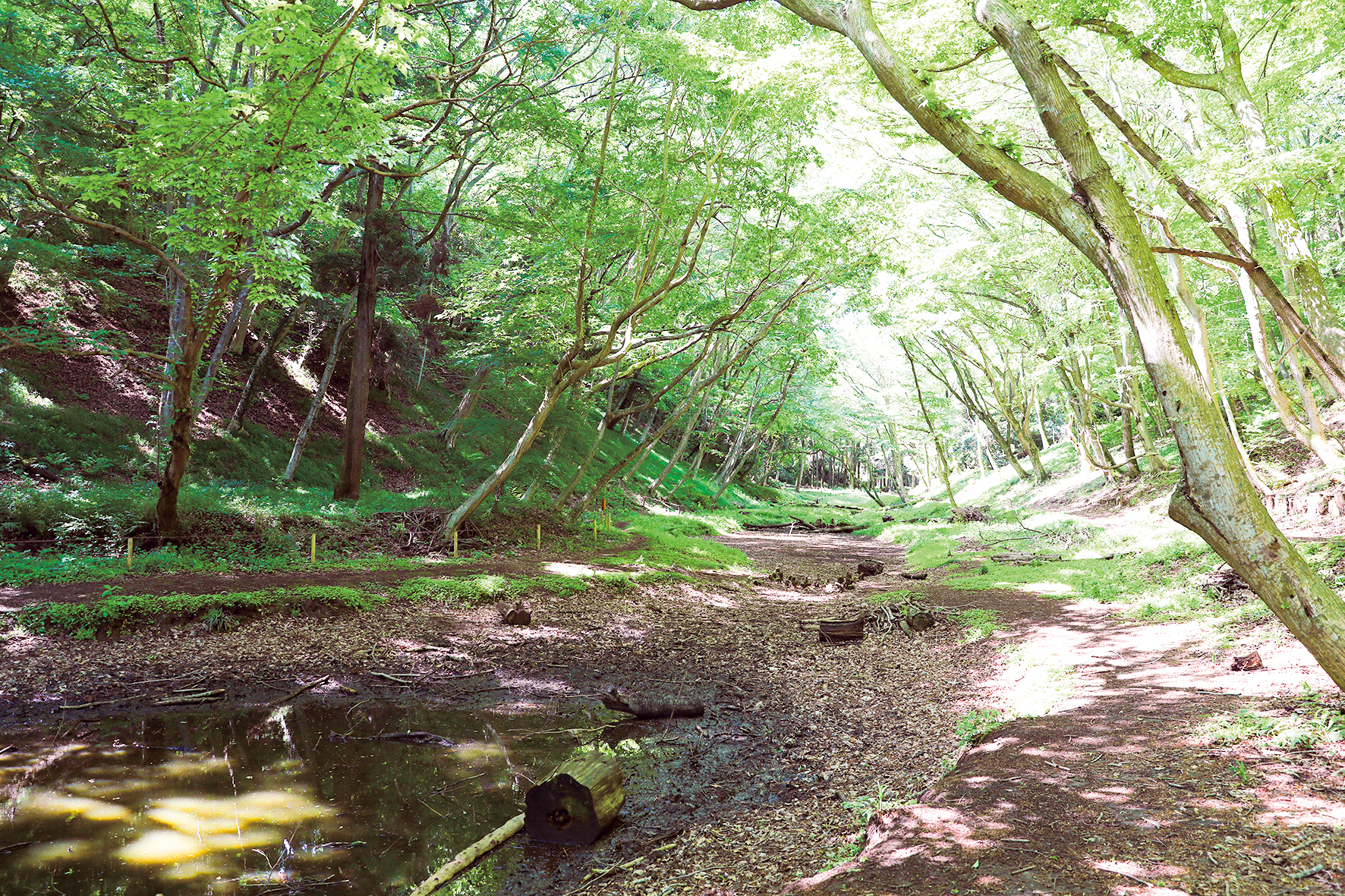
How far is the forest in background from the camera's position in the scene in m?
6.36

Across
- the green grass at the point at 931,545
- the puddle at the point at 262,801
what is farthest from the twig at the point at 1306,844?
the green grass at the point at 931,545

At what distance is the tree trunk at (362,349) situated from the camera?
46.5 feet

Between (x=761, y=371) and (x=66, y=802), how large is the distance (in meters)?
24.8

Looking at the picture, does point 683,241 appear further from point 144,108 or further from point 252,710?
point 252,710

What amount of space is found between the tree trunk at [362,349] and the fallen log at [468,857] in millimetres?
11838

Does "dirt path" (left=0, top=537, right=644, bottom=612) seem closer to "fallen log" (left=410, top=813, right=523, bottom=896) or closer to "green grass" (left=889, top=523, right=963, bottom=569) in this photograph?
"fallen log" (left=410, top=813, right=523, bottom=896)

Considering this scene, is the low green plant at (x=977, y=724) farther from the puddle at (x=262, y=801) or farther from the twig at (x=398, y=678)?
the twig at (x=398, y=678)

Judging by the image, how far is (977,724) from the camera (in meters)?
5.27

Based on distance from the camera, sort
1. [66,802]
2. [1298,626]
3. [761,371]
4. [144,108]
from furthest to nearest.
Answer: [761,371] < [144,108] < [66,802] < [1298,626]

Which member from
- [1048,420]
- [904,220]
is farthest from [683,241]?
[1048,420]

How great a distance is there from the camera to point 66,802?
13.9 ft

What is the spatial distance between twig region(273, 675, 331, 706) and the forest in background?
518cm

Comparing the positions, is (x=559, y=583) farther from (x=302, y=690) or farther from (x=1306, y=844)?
(x=1306, y=844)

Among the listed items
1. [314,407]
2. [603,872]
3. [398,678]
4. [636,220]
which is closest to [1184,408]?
[603,872]
